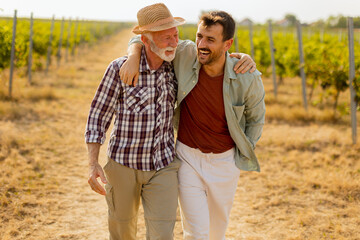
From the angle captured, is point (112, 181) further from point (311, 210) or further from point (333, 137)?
point (333, 137)

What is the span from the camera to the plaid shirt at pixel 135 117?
2.64 meters

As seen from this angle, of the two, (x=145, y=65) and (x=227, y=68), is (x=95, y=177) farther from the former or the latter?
(x=227, y=68)

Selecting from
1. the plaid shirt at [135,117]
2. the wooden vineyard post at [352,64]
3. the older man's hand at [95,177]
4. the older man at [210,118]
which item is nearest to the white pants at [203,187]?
the older man at [210,118]

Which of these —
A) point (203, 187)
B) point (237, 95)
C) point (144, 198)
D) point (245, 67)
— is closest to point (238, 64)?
point (245, 67)

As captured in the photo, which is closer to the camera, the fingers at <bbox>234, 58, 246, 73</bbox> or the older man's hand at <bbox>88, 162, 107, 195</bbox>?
the older man's hand at <bbox>88, 162, 107, 195</bbox>

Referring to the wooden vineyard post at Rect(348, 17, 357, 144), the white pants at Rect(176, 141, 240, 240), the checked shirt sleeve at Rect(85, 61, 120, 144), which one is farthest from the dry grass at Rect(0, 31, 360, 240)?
the checked shirt sleeve at Rect(85, 61, 120, 144)

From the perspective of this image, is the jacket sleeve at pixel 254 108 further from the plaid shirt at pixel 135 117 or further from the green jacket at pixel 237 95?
the plaid shirt at pixel 135 117

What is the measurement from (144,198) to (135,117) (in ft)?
1.87

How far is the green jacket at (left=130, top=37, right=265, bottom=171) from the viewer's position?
2785 mm

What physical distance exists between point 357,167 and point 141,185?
14.2 feet

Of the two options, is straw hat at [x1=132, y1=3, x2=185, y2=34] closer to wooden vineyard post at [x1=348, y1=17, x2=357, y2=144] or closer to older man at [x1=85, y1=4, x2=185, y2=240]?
older man at [x1=85, y1=4, x2=185, y2=240]

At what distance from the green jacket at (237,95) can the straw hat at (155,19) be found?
10.3 inches

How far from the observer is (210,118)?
9.32 feet

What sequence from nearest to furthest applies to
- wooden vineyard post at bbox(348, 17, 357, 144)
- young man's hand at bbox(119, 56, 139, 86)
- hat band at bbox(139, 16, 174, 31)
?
young man's hand at bbox(119, 56, 139, 86)
hat band at bbox(139, 16, 174, 31)
wooden vineyard post at bbox(348, 17, 357, 144)
